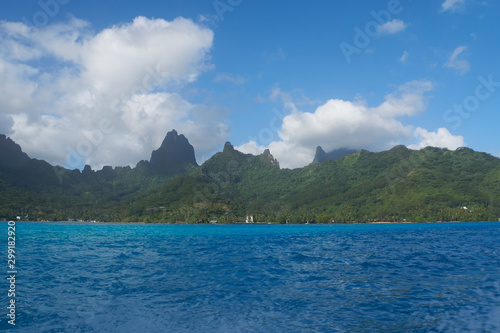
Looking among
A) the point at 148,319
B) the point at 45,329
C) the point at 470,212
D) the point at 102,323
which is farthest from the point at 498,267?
the point at 470,212

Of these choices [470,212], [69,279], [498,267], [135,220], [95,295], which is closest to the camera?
[95,295]

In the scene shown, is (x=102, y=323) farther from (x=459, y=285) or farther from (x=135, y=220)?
(x=135, y=220)

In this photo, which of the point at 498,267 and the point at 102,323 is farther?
the point at 498,267

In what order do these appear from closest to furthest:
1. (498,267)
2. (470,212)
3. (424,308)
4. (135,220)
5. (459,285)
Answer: (424,308), (459,285), (498,267), (470,212), (135,220)

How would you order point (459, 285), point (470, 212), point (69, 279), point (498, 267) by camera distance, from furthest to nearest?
point (470, 212)
point (498, 267)
point (69, 279)
point (459, 285)

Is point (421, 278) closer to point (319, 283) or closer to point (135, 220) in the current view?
point (319, 283)

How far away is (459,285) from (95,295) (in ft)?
64.7

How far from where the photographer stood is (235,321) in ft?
39.1

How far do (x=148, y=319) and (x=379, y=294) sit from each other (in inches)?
436

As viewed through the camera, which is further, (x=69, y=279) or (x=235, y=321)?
(x=69, y=279)

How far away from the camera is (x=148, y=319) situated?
39.7 feet

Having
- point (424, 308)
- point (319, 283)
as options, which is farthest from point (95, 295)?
point (424, 308)

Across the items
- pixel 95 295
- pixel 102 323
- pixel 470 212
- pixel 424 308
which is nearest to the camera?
pixel 102 323

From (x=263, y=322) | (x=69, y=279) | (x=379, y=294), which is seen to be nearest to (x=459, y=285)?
(x=379, y=294)
